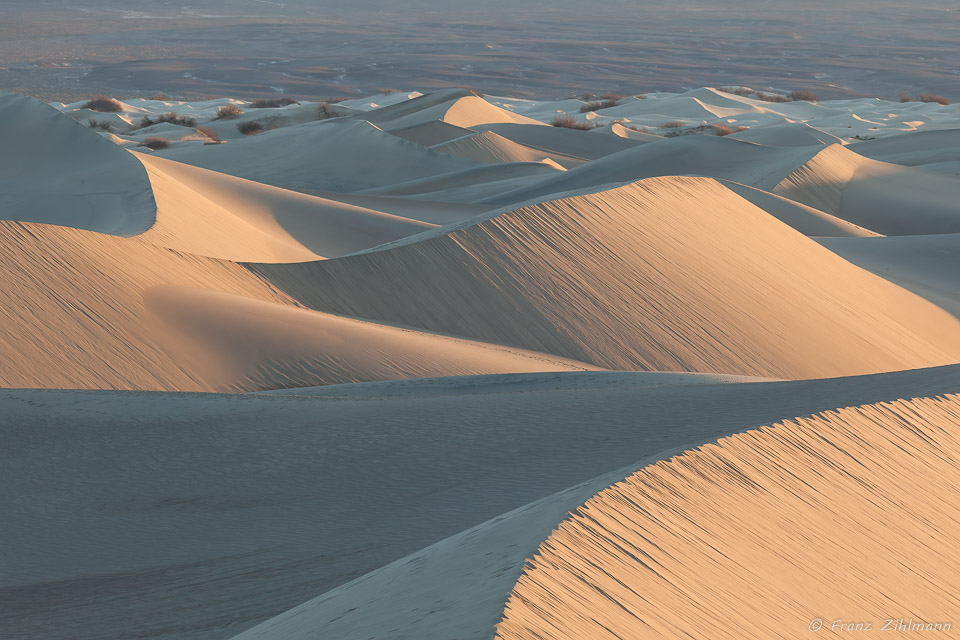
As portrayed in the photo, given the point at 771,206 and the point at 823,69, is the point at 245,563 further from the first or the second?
the point at 823,69

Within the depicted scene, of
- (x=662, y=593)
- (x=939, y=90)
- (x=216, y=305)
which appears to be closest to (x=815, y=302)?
(x=216, y=305)

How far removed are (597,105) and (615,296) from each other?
25525 millimetres

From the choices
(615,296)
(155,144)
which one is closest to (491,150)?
(155,144)

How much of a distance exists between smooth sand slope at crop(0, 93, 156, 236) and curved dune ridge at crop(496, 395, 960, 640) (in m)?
5.02

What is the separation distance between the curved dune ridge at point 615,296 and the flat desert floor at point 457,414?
0.03 m

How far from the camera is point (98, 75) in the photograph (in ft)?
158

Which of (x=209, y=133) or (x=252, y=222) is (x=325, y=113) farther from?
(x=252, y=222)

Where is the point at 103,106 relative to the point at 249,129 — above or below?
below

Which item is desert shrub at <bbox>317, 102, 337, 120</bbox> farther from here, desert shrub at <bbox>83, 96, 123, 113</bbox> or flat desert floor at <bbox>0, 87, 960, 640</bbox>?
flat desert floor at <bbox>0, 87, 960, 640</bbox>

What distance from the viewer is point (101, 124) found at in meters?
21.0

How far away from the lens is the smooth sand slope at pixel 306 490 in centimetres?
177

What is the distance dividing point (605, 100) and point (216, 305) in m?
28.6

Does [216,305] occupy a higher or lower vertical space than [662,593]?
lower

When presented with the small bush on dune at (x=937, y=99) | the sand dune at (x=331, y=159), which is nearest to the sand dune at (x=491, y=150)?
the sand dune at (x=331, y=159)
